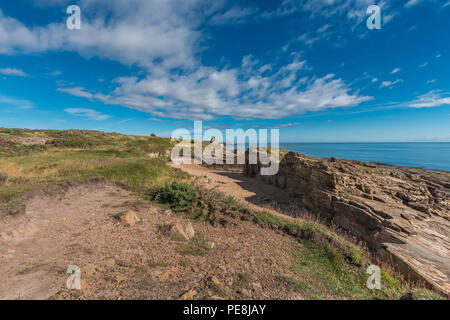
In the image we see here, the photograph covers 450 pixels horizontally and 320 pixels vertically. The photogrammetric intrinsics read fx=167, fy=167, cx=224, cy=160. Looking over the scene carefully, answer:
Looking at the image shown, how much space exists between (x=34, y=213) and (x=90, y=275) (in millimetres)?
4250

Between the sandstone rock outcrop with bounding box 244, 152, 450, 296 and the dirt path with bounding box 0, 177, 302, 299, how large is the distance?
3.51 meters

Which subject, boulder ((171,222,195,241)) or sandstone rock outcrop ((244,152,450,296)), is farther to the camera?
sandstone rock outcrop ((244,152,450,296))

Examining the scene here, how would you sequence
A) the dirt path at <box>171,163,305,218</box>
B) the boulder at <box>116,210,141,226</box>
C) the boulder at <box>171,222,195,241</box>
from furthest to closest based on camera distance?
the dirt path at <box>171,163,305,218</box>, the boulder at <box>116,210,141,226</box>, the boulder at <box>171,222,195,241</box>

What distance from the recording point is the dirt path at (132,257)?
2.77 m

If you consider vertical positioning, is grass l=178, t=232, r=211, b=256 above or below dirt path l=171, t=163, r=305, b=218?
above

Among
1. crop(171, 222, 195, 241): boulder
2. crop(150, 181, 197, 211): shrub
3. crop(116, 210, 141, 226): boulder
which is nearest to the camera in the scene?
crop(171, 222, 195, 241): boulder

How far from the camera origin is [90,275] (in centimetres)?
295

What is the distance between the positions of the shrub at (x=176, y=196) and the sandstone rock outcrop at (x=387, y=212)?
7.06 metres

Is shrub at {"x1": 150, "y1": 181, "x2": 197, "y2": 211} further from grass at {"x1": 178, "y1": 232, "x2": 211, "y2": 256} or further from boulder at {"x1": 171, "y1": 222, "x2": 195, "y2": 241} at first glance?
grass at {"x1": 178, "y1": 232, "x2": 211, "y2": 256}

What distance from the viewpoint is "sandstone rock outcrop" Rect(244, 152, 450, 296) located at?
197 inches

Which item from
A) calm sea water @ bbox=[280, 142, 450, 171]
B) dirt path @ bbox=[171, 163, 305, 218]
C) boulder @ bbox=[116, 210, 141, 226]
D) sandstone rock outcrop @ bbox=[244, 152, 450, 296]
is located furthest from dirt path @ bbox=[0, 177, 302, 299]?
calm sea water @ bbox=[280, 142, 450, 171]

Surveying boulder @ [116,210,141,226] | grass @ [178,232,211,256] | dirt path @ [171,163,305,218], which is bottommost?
dirt path @ [171,163,305,218]
